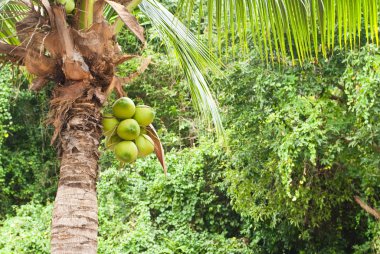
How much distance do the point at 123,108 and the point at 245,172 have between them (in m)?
4.87

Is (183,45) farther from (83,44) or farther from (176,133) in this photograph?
(176,133)

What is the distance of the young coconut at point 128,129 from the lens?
2.59 m

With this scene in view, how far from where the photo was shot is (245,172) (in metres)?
7.38

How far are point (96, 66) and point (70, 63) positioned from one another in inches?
5.7

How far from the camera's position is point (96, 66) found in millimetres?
2611

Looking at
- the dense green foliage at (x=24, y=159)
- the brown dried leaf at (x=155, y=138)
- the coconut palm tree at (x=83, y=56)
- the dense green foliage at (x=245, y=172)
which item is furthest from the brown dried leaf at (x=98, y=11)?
the dense green foliage at (x=24, y=159)

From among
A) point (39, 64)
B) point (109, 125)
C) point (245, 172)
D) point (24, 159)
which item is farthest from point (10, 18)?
point (24, 159)

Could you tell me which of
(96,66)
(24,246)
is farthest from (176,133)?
(96,66)

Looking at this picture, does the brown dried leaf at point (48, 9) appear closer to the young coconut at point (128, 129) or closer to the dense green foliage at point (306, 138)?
the young coconut at point (128, 129)

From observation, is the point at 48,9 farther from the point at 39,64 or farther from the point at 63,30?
the point at 39,64

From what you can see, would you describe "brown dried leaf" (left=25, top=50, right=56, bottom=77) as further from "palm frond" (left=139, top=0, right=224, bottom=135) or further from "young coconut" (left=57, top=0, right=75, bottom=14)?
"palm frond" (left=139, top=0, right=224, bottom=135)

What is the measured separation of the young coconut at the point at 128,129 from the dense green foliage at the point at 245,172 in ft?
6.63

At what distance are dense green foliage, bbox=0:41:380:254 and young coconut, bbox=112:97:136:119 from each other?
1.98 m

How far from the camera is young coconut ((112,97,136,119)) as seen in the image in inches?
104
